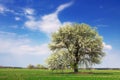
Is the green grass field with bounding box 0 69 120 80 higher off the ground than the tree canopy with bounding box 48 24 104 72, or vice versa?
the tree canopy with bounding box 48 24 104 72

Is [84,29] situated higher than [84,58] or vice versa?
[84,29]

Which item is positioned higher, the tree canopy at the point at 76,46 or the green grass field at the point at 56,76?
the tree canopy at the point at 76,46

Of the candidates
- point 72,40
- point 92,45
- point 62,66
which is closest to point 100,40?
point 92,45

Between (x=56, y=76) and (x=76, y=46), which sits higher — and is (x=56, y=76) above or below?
below

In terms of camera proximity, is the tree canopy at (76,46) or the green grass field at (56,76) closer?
the green grass field at (56,76)

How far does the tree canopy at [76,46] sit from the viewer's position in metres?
76.0

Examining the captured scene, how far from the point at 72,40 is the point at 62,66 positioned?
26.6ft

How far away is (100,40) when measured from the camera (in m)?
77.5

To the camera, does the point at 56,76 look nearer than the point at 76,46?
Yes

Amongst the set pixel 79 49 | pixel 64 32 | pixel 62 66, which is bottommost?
pixel 62 66

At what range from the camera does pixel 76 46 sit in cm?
7719

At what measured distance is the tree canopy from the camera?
76.0m

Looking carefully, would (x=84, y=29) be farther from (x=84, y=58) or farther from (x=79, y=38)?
(x=84, y=58)

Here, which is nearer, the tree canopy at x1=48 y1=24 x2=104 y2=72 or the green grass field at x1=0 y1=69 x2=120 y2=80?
the green grass field at x1=0 y1=69 x2=120 y2=80
